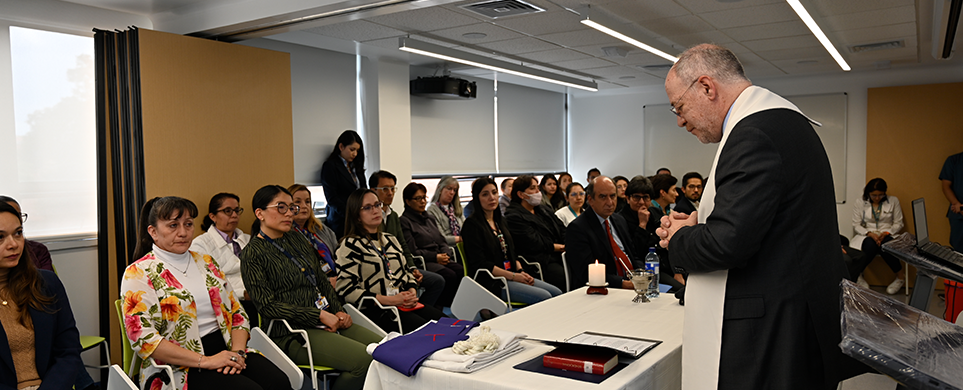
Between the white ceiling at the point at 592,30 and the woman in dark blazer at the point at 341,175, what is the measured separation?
3.26ft

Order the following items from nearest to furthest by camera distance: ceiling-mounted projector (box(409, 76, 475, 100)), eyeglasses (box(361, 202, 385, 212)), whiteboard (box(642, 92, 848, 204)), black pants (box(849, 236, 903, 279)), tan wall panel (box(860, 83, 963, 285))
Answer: eyeglasses (box(361, 202, 385, 212)) → ceiling-mounted projector (box(409, 76, 475, 100)) → black pants (box(849, 236, 903, 279)) → tan wall panel (box(860, 83, 963, 285)) → whiteboard (box(642, 92, 848, 204))

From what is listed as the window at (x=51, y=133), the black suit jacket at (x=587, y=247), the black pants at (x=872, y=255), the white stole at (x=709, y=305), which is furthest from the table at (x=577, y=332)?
the black pants at (x=872, y=255)

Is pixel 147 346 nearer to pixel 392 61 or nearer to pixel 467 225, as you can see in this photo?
pixel 467 225

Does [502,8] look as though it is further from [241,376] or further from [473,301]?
[241,376]

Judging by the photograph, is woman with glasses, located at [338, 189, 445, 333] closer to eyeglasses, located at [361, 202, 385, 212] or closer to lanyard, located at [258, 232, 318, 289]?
eyeglasses, located at [361, 202, 385, 212]

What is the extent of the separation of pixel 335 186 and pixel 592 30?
2761 mm

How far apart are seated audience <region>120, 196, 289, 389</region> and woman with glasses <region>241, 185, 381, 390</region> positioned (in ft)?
0.63

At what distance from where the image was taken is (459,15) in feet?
16.2

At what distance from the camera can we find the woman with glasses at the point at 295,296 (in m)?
3.12

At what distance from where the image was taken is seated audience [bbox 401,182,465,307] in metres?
5.13

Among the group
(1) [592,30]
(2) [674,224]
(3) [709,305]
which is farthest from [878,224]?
(3) [709,305]

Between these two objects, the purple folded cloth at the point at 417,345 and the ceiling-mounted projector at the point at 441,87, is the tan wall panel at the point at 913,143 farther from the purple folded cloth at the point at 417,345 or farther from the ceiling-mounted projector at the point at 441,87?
the purple folded cloth at the point at 417,345

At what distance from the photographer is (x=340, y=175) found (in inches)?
239

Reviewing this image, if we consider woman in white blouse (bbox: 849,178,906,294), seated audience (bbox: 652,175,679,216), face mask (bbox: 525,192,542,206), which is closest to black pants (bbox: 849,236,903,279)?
woman in white blouse (bbox: 849,178,906,294)
